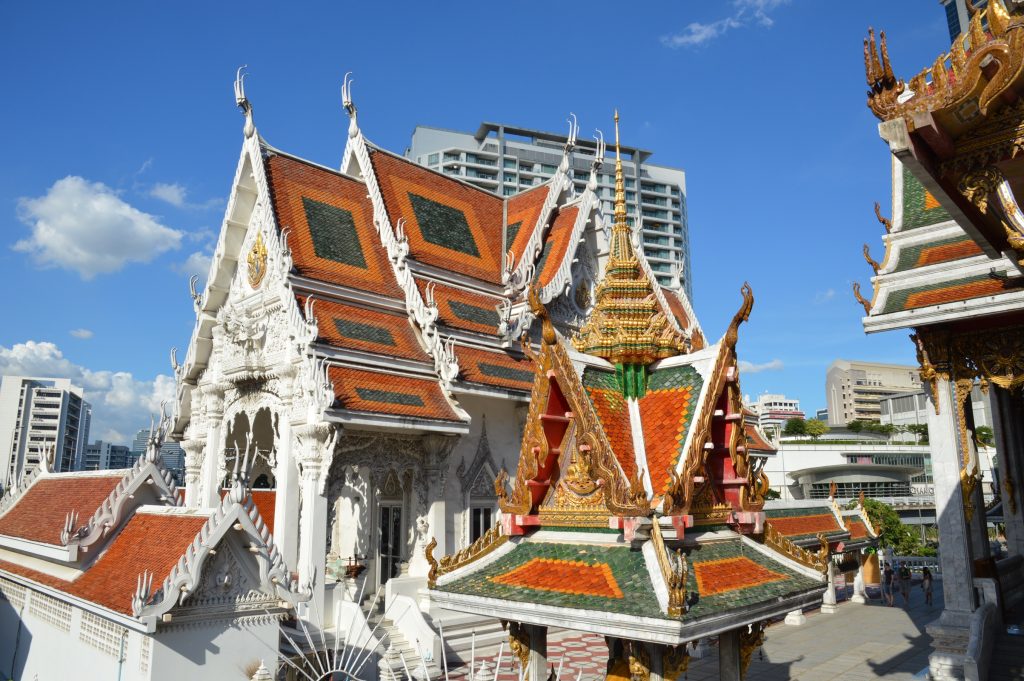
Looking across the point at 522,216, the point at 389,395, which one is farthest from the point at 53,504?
the point at 522,216

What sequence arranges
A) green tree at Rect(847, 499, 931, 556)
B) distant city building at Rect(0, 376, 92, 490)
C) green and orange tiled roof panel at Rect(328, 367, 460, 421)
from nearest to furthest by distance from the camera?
green and orange tiled roof panel at Rect(328, 367, 460, 421), green tree at Rect(847, 499, 931, 556), distant city building at Rect(0, 376, 92, 490)

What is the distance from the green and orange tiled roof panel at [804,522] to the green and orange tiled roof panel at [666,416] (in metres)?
10.3

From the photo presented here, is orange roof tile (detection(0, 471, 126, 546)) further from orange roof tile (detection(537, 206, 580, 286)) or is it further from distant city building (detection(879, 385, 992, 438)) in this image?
distant city building (detection(879, 385, 992, 438))

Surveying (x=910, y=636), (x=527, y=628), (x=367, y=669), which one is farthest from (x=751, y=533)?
(x=910, y=636)

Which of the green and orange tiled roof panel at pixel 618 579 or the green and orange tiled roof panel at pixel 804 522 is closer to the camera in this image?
the green and orange tiled roof panel at pixel 618 579

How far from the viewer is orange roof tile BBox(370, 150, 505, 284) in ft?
64.6

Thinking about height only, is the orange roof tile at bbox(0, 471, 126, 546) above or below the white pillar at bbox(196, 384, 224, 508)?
below

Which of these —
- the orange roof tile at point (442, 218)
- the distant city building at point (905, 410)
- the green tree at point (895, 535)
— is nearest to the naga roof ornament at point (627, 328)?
the orange roof tile at point (442, 218)

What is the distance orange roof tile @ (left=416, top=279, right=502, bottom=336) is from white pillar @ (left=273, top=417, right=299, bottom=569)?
4.48 m

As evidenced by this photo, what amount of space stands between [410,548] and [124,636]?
871 cm

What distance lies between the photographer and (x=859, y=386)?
11706 cm

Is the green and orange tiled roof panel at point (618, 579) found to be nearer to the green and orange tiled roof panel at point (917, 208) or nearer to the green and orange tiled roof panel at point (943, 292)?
the green and orange tiled roof panel at point (943, 292)

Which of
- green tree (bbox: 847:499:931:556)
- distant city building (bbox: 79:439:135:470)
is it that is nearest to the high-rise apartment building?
green tree (bbox: 847:499:931:556)

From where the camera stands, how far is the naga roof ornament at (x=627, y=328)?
6.82 m
